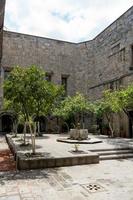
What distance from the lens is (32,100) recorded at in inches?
322

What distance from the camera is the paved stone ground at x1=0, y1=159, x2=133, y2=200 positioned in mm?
4844

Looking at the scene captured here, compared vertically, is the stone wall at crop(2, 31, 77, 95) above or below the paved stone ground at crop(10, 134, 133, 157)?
above

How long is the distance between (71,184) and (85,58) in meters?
19.1

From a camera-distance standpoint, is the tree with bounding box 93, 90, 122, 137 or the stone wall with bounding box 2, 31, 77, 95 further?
the stone wall with bounding box 2, 31, 77, 95

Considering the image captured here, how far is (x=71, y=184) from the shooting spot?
5656 mm

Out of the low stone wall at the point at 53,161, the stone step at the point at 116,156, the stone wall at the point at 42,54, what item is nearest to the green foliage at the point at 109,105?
the stone step at the point at 116,156

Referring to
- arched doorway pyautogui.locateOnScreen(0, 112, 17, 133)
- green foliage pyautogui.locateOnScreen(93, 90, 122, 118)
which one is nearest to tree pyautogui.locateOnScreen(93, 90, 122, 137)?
green foliage pyautogui.locateOnScreen(93, 90, 122, 118)

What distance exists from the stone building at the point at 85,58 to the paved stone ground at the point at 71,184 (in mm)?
10395

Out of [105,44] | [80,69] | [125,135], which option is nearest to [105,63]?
[105,44]

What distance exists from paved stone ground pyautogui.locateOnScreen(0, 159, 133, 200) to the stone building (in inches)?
409

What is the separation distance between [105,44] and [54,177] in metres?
16.4

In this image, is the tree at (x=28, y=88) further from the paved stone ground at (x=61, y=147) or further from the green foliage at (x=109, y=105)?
the green foliage at (x=109, y=105)

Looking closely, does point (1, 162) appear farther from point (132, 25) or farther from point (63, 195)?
point (132, 25)

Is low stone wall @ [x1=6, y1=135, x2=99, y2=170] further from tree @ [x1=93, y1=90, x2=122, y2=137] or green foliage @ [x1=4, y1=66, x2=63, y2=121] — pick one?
tree @ [x1=93, y1=90, x2=122, y2=137]
